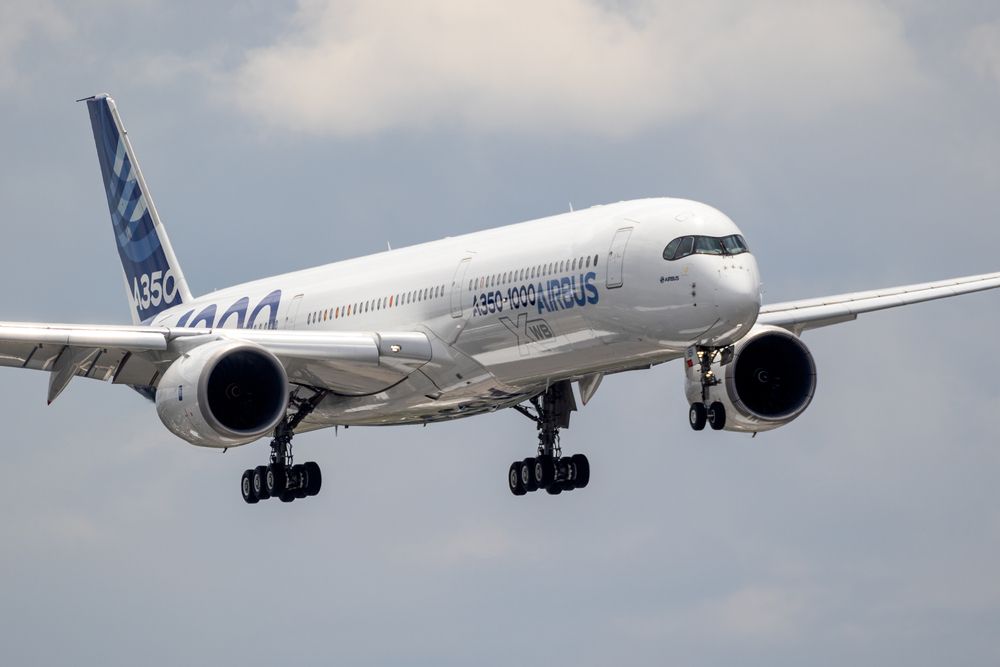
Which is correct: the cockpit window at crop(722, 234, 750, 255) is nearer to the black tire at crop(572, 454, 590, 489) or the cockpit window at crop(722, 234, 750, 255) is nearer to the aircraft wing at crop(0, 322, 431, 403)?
the aircraft wing at crop(0, 322, 431, 403)

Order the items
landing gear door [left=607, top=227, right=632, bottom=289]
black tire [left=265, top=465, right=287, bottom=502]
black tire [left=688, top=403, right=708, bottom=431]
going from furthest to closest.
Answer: black tire [left=265, top=465, right=287, bottom=502], black tire [left=688, top=403, right=708, bottom=431], landing gear door [left=607, top=227, right=632, bottom=289]

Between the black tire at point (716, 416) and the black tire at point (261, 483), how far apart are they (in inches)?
618

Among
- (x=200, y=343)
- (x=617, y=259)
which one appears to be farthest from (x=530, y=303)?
(x=200, y=343)

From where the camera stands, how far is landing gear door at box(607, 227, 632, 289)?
42562mm

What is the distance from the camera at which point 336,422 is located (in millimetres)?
52594

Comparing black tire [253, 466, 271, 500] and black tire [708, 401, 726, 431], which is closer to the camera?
black tire [708, 401, 726, 431]

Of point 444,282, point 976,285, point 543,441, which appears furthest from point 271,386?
point 976,285

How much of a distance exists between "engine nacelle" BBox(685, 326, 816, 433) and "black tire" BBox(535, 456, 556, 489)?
564 centimetres

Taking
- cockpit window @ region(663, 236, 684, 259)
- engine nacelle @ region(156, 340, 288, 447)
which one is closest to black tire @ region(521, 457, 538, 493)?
engine nacelle @ region(156, 340, 288, 447)

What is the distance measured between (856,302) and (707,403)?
1041cm

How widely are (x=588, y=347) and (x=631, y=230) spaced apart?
278 centimetres

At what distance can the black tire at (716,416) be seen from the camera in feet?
140

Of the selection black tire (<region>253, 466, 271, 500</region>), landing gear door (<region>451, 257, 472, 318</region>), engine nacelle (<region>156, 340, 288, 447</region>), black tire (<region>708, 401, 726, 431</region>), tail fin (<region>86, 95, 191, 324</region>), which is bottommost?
black tire (<region>708, 401, 726, 431</region>)

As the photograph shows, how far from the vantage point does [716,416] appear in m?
42.7
